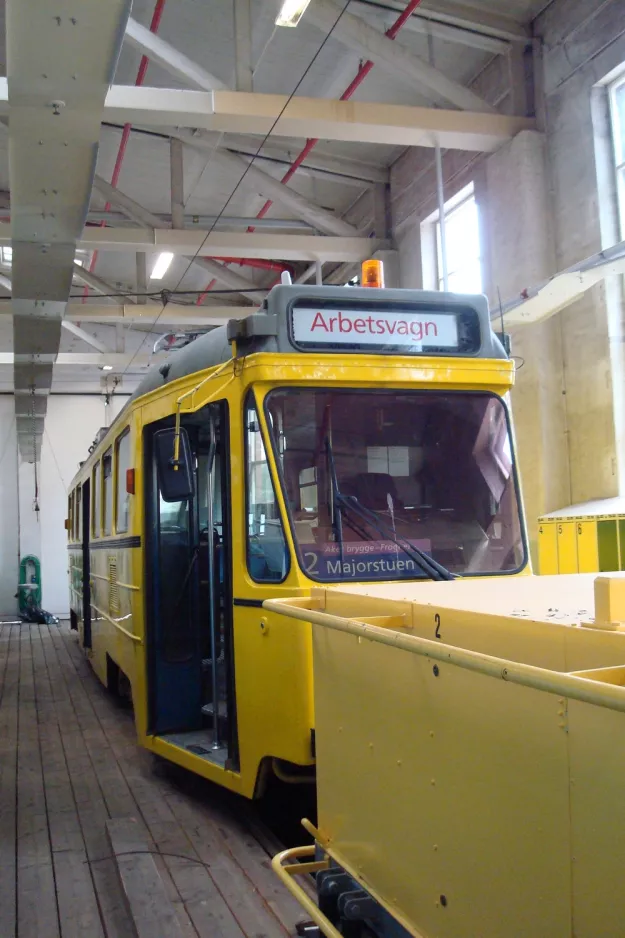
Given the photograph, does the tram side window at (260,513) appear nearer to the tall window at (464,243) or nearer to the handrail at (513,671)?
the handrail at (513,671)

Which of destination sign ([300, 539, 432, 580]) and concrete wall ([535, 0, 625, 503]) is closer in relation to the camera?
destination sign ([300, 539, 432, 580])

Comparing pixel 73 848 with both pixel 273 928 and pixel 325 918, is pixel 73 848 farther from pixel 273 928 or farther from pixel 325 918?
pixel 325 918

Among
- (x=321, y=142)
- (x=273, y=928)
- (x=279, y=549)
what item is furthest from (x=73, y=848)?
(x=321, y=142)

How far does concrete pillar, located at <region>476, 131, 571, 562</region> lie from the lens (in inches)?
301

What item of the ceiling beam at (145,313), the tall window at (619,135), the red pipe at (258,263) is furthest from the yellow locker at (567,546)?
the red pipe at (258,263)

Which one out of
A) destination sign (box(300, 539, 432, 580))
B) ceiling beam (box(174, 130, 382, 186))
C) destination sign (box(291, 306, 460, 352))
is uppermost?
ceiling beam (box(174, 130, 382, 186))

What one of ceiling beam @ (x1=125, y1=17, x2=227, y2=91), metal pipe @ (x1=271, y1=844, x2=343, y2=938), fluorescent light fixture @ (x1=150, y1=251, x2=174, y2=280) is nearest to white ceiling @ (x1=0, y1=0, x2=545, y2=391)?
ceiling beam @ (x1=125, y1=17, x2=227, y2=91)

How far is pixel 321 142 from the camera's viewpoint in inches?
408

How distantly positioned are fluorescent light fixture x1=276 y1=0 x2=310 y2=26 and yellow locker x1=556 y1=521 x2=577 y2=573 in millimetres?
4045

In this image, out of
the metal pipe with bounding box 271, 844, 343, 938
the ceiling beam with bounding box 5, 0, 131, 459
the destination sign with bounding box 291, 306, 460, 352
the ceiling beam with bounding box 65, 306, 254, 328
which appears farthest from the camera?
the ceiling beam with bounding box 65, 306, 254, 328

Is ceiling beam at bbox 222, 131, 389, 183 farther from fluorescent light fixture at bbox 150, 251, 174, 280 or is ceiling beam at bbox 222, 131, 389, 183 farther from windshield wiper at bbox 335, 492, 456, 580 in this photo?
windshield wiper at bbox 335, 492, 456, 580

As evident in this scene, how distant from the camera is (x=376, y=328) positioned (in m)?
4.04

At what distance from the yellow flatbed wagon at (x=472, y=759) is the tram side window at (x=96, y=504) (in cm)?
516

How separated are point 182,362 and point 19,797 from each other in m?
2.59
